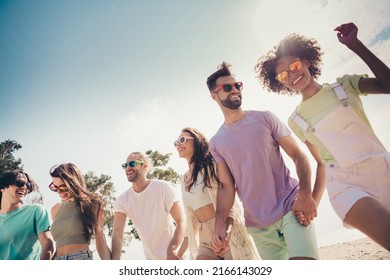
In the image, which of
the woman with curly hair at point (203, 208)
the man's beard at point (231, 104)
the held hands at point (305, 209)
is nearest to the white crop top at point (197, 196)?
the woman with curly hair at point (203, 208)

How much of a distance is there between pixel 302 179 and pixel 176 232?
1.41m

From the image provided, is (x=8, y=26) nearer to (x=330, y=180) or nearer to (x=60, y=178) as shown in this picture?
(x=60, y=178)

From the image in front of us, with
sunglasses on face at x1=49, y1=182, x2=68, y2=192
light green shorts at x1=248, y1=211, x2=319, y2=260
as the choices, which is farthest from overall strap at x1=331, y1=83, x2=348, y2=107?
sunglasses on face at x1=49, y1=182, x2=68, y2=192

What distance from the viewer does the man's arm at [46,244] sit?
144 inches

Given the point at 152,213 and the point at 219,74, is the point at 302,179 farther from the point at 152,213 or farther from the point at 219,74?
the point at 152,213

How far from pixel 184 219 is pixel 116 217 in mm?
759

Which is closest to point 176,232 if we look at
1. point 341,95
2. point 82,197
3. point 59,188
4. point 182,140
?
point 182,140

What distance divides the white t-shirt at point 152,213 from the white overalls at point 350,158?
161 cm

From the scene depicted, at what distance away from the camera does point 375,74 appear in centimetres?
261

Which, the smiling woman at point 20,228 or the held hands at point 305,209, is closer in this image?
the held hands at point 305,209

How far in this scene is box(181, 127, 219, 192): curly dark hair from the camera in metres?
3.36

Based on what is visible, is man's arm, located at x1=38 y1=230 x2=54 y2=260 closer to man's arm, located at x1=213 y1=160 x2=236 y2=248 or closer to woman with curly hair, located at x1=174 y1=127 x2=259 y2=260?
woman with curly hair, located at x1=174 y1=127 x2=259 y2=260

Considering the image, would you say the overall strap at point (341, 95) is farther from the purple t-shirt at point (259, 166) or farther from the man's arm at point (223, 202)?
the man's arm at point (223, 202)

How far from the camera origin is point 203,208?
3.29m
